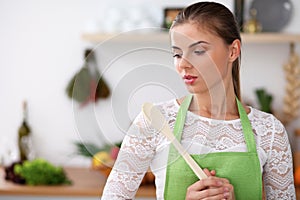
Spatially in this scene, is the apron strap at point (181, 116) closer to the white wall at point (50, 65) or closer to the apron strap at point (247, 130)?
the apron strap at point (247, 130)

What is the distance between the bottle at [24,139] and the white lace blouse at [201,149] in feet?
6.11

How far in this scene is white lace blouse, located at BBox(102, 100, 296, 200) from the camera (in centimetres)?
126

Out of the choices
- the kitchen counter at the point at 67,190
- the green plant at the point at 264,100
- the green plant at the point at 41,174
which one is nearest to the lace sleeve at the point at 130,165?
the kitchen counter at the point at 67,190

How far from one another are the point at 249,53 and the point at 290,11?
285 millimetres

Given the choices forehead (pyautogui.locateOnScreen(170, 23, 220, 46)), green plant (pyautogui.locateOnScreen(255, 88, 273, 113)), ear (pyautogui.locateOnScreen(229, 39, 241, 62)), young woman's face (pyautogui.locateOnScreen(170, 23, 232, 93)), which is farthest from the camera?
green plant (pyautogui.locateOnScreen(255, 88, 273, 113))

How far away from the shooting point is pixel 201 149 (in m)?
1.29

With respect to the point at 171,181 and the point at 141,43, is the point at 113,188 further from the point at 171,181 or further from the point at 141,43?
the point at 141,43

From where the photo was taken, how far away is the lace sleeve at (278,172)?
1354mm

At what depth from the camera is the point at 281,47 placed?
3.13 meters

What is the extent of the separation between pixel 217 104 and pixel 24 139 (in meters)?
2.05

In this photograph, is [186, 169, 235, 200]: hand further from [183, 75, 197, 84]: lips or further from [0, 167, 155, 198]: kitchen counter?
[0, 167, 155, 198]: kitchen counter

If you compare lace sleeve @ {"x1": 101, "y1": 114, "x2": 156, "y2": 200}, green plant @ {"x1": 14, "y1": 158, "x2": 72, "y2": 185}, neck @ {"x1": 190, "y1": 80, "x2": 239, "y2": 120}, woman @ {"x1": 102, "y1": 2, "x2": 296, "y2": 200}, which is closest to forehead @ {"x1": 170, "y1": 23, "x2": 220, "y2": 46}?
woman @ {"x1": 102, "y1": 2, "x2": 296, "y2": 200}

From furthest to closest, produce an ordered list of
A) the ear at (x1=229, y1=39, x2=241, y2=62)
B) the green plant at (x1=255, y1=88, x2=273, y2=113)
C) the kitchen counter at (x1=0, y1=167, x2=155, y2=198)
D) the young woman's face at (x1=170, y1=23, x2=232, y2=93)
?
the green plant at (x1=255, y1=88, x2=273, y2=113) → the kitchen counter at (x1=0, y1=167, x2=155, y2=198) → the ear at (x1=229, y1=39, x2=241, y2=62) → the young woman's face at (x1=170, y1=23, x2=232, y2=93)

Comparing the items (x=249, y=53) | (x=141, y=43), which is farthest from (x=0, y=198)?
(x=249, y=53)
